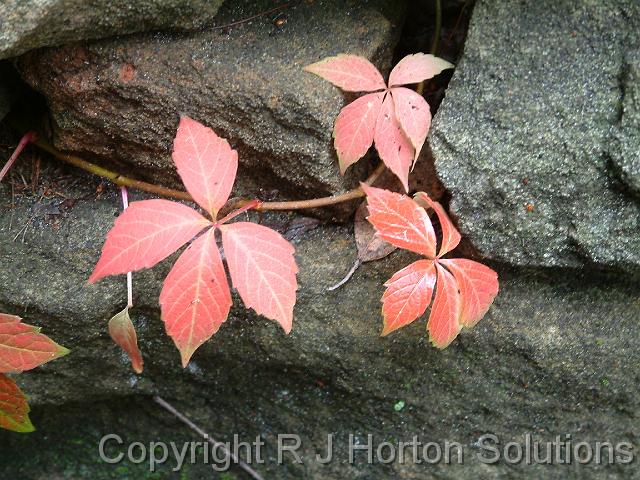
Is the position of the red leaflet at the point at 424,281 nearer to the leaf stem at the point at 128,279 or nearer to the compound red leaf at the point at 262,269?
the compound red leaf at the point at 262,269

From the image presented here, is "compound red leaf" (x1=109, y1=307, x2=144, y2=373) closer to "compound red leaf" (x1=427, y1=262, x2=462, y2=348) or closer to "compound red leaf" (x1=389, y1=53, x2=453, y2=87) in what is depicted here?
"compound red leaf" (x1=427, y1=262, x2=462, y2=348)

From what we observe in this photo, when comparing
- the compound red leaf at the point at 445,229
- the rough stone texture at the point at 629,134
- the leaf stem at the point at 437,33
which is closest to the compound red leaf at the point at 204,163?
the compound red leaf at the point at 445,229

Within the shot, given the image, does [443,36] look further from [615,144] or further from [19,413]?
[19,413]

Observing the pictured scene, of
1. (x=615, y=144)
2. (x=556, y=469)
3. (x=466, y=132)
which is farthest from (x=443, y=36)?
(x=556, y=469)

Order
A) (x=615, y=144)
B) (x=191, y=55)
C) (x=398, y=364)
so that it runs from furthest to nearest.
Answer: (x=398, y=364) → (x=191, y=55) → (x=615, y=144)

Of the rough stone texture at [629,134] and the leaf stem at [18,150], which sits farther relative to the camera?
the leaf stem at [18,150]

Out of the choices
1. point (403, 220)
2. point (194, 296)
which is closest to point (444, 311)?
point (403, 220)
